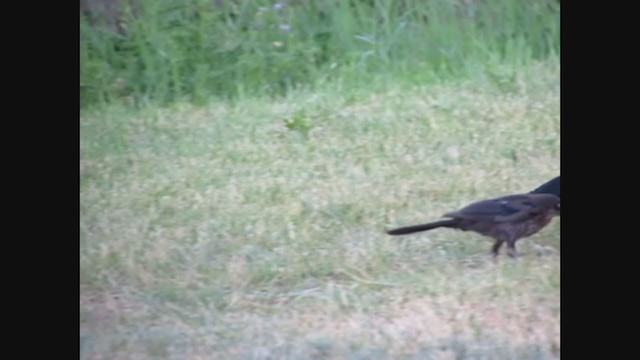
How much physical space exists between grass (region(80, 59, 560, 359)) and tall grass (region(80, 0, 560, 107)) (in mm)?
301

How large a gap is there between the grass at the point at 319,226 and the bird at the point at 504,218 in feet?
0.50

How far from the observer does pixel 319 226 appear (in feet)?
20.2

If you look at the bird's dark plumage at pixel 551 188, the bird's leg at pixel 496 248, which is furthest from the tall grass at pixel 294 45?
the bird's leg at pixel 496 248

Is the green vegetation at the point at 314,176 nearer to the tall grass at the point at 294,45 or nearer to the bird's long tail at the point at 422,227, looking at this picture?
the tall grass at the point at 294,45

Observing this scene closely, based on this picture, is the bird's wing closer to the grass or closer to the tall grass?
the grass

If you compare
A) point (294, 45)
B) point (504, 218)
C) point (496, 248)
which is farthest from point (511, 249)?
point (294, 45)

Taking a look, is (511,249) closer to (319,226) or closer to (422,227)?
(422,227)

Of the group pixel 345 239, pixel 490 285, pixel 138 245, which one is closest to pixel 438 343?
pixel 490 285

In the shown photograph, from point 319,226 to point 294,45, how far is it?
3129mm

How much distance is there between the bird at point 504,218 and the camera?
5617 millimetres

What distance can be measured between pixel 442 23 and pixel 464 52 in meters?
0.35

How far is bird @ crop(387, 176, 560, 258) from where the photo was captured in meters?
5.62
